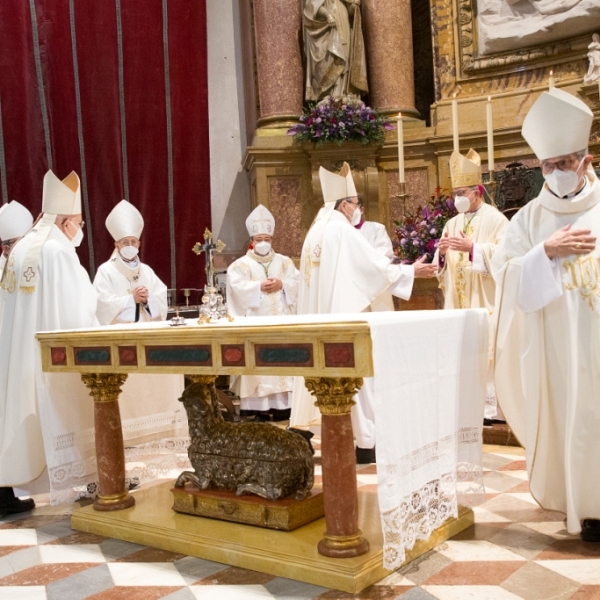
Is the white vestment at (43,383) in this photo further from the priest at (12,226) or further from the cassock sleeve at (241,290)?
the cassock sleeve at (241,290)

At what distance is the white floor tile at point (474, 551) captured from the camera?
3266mm

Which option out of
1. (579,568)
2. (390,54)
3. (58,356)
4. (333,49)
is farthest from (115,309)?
(390,54)

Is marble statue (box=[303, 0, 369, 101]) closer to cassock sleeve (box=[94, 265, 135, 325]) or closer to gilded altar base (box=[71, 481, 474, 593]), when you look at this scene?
cassock sleeve (box=[94, 265, 135, 325])

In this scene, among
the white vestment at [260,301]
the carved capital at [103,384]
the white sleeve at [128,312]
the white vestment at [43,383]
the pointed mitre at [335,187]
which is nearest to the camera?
the carved capital at [103,384]

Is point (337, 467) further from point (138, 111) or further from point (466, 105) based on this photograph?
point (138, 111)

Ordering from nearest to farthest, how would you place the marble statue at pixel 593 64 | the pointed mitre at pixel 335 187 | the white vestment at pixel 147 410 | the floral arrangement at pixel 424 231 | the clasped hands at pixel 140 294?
the white vestment at pixel 147 410 < the pointed mitre at pixel 335 187 < the clasped hands at pixel 140 294 < the floral arrangement at pixel 424 231 < the marble statue at pixel 593 64

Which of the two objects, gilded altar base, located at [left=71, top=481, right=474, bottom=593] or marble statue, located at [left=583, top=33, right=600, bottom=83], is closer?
gilded altar base, located at [left=71, top=481, right=474, bottom=593]

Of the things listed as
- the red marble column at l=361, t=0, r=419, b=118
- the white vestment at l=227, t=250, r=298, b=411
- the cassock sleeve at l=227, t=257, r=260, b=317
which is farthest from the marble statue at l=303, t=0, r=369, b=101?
the cassock sleeve at l=227, t=257, r=260, b=317

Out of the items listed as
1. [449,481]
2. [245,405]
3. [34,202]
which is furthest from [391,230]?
[449,481]

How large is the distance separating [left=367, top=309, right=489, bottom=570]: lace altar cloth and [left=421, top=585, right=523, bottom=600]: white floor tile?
6.9 inches

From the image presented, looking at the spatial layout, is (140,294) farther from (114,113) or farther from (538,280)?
(114,113)

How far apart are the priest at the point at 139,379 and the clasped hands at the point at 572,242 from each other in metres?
2.16

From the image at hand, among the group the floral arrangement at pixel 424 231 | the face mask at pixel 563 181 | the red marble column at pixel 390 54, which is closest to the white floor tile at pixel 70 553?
the face mask at pixel 563 181

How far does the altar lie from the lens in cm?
289
